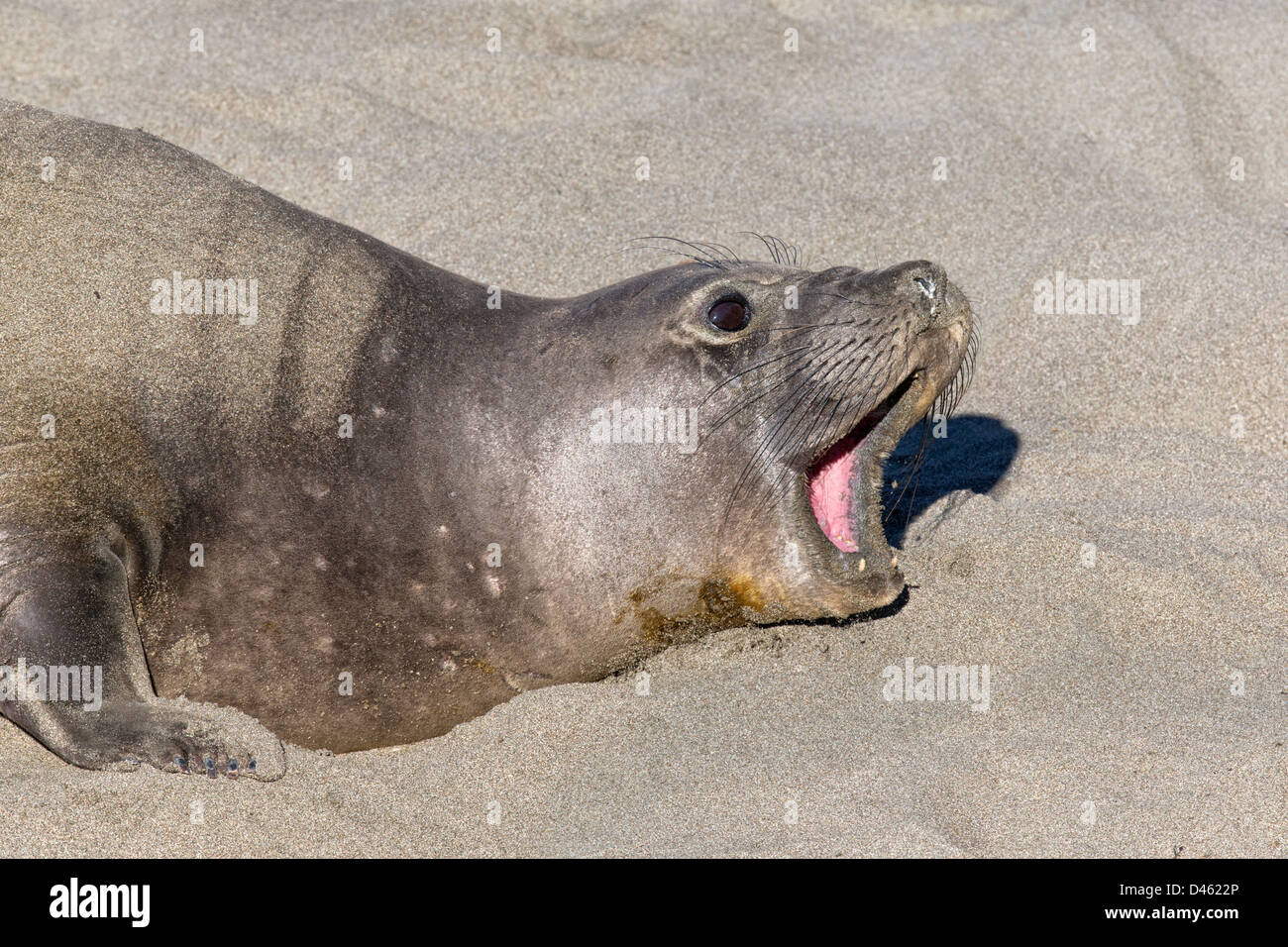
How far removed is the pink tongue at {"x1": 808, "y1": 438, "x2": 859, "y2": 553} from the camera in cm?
474

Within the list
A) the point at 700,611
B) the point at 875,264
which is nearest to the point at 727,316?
the point at 700,611

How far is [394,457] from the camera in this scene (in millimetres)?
4477

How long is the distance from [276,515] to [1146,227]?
4.73m

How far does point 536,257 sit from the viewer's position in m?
6.94

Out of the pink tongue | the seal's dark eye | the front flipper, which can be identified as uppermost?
the seal's dark eye

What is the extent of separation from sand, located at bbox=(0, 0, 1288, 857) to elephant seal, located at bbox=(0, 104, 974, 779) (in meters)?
0.27

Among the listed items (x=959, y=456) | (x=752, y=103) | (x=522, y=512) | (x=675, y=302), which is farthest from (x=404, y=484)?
(x=752, y=103)

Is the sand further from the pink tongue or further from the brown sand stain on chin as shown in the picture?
the pink tongue

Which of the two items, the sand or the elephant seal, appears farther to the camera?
the elephant seal

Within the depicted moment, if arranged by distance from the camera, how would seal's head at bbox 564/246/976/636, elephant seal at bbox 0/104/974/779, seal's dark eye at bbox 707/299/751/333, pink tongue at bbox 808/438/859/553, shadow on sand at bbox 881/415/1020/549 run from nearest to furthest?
elephant seal at bbox 0/104/974/779, seal's head at bbox 564/246/976/636, seal's dark eye at bbox 707/299/751/333, pink tongue at bbox 808/438/859/553, shadow on sand at bbox 881/415/1020/549

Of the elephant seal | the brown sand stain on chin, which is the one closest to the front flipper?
the elephant seal

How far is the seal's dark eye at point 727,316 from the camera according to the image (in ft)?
15.2

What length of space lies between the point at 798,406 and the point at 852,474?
1.14 ft

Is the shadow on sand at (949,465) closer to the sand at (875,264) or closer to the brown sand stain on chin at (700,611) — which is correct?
the sand at (875,264)
